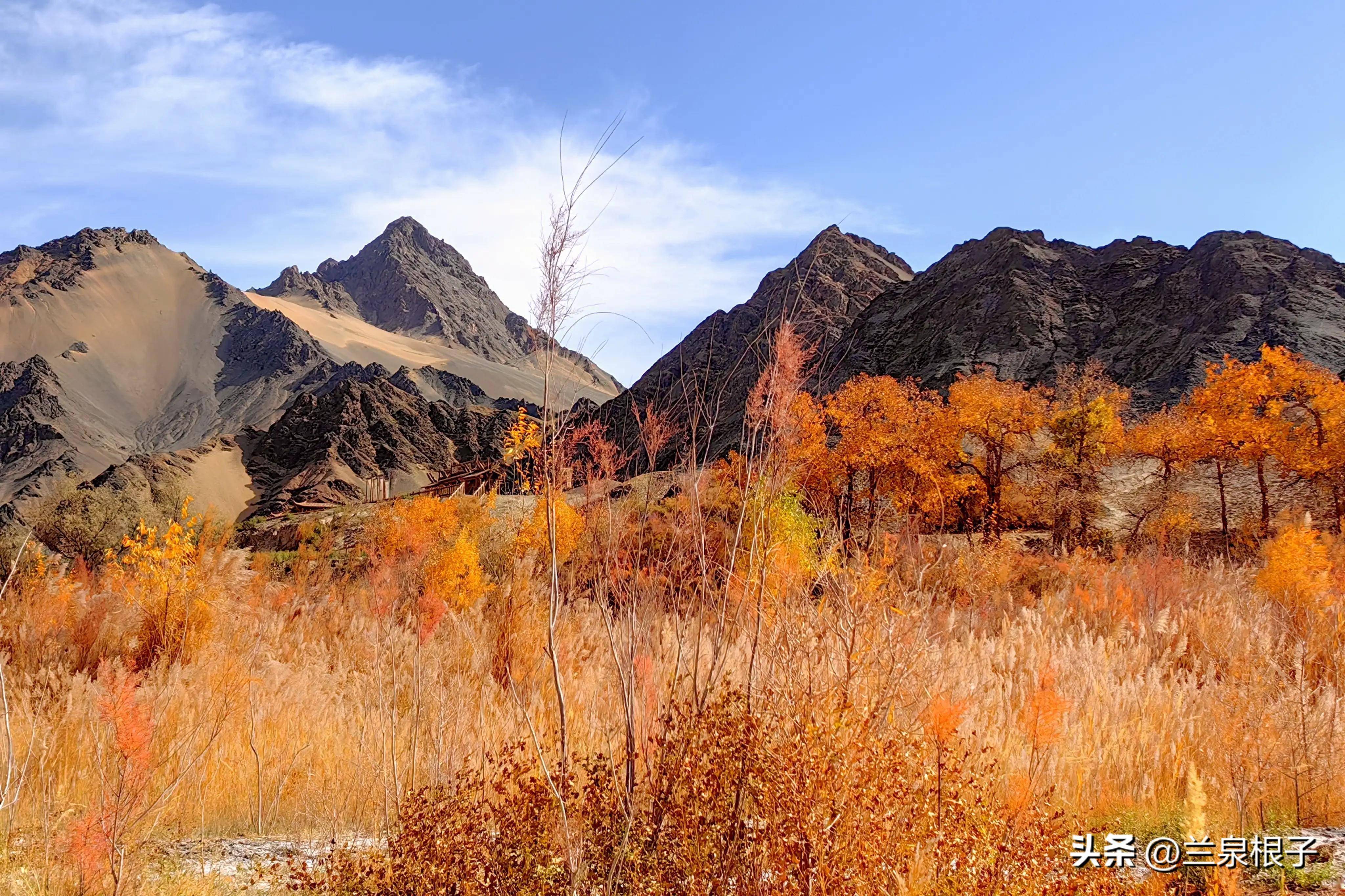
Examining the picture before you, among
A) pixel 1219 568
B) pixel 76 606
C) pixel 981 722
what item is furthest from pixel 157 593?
pixel 1219 568

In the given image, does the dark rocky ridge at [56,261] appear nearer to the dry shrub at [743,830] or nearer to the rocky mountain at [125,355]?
the rocky mountain at [125,355]

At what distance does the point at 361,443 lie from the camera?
91.8m

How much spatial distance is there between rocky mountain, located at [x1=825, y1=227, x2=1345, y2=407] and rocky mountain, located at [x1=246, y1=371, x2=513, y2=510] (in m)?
45.2

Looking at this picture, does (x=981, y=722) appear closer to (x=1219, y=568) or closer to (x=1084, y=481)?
(x=1219, y=568)

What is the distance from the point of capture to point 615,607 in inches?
311

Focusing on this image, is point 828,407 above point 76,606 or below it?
above

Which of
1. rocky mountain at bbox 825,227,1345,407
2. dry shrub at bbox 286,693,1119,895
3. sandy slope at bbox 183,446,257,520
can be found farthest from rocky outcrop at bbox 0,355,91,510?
dry shrub at bbox 286,693,1119,895

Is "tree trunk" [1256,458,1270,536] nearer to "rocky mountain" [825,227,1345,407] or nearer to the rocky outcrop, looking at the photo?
"rocky mountain" [825,227,1345,407]

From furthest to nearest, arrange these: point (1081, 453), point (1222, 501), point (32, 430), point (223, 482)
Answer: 1. point (32, 430)
2. point (223, 482)
3. point (1081, 453)
4. point (1222, 501)

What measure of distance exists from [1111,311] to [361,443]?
81861mm

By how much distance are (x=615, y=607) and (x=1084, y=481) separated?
91.6 ft

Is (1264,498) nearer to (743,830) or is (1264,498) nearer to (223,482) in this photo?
(743,830)

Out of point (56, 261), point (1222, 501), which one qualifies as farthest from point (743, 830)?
point (56, 261)

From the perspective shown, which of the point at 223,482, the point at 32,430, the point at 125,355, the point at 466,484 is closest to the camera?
the point at 466,484
